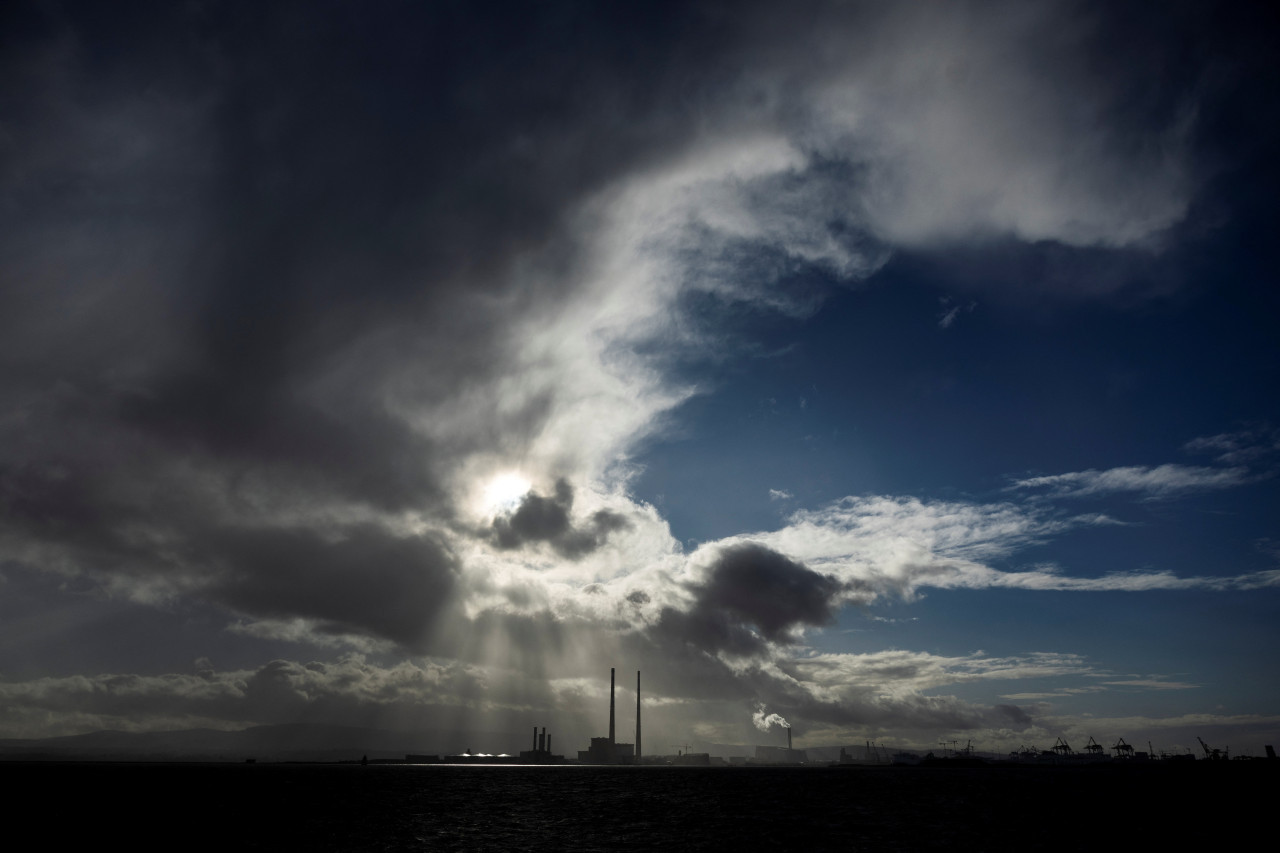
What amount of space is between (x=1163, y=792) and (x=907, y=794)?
68.9 meters

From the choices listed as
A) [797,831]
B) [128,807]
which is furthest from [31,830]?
[797,831]

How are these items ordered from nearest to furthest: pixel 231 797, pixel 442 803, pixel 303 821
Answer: pixel 303 821
pixel 442 803
pixel 231 797

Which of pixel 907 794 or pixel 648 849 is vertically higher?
Result: pixel 648 849

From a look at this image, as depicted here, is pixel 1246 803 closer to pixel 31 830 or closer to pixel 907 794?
pixel 907 794

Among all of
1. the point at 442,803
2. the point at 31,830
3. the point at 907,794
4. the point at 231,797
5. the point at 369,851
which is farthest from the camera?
the point at 907,794

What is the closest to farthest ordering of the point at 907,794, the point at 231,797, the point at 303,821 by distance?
the point at 303,821 → the point at 231,797 → the point at 907,794

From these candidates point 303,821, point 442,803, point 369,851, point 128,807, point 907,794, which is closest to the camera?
point 369,851

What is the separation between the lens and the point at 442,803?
422 feet

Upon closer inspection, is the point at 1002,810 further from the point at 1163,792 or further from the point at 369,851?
the point at 369,851

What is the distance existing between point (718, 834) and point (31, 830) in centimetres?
8422

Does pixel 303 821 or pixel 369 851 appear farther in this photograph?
pixel 303 821

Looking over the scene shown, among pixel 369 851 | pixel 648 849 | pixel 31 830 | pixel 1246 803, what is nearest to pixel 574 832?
pixel 648 849

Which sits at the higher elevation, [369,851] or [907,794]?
[369,851]

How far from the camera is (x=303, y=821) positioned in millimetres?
96000
